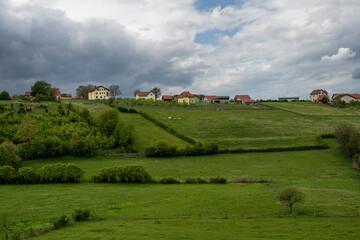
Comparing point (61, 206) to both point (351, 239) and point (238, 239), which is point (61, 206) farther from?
point (351, 239)

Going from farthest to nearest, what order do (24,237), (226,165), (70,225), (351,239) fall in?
(226,165)
(70,225)
(24,237)
(351,239)

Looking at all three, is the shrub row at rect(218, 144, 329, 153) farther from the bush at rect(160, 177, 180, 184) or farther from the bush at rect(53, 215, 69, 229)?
the bush at rect(53, 215, 69, 229)

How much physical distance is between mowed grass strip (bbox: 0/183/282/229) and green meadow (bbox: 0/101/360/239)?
143 mm

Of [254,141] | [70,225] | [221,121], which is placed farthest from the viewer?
[221,121]

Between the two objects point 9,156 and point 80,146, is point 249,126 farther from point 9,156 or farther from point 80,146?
point 9,156

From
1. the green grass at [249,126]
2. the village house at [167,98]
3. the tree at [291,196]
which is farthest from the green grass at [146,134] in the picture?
the village house at [167,98]

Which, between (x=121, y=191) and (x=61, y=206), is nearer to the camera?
(x=61, y=206)

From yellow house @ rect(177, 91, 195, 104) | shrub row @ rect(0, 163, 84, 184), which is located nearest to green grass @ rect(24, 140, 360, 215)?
shrub row @ rect(0, 163, 84, 184)

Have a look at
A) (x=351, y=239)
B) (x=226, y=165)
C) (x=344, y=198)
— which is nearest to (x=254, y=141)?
(x=226, y=165)

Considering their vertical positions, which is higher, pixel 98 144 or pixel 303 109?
pixel 303 109

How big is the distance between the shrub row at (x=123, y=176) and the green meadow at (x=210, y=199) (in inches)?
88.4

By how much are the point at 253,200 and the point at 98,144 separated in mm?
53084

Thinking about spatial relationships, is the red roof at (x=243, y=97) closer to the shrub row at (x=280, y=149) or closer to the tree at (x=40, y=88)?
the shrub row at (x=280, y=149)

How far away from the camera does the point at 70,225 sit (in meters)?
33.1
